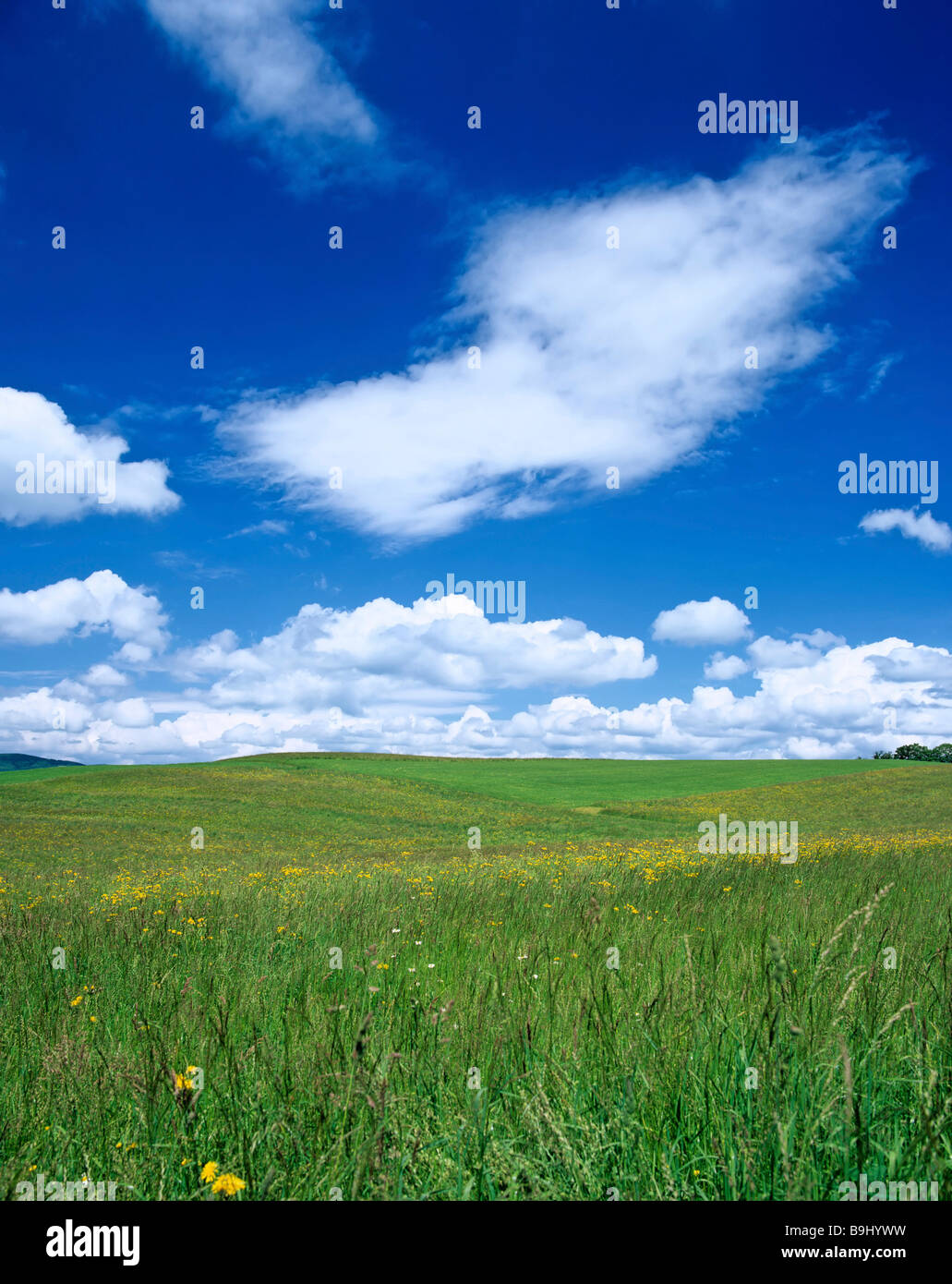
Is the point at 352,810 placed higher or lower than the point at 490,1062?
lower

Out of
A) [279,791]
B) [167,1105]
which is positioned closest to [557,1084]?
[167,1105]

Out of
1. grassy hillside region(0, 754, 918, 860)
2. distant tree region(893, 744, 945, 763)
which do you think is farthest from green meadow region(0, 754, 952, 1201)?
distant tree region(893, 744, 945, 763)

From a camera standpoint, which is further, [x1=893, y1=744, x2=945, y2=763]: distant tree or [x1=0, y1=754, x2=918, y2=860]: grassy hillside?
[x1=893, y1=744, x2=945, y2=763]: distant tree

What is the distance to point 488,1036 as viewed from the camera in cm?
358

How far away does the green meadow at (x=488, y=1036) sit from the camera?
8.04 ft

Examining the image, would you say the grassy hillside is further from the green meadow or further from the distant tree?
the distant tree

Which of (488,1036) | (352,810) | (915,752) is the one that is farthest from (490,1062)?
(915,752)

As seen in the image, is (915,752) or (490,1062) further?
(915,752)

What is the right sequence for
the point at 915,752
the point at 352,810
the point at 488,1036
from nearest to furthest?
1. the point at 488,1036
2. the point at 352,810
3. the point at 915,752

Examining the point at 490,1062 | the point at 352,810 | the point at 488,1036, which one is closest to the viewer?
the point at 490,1062

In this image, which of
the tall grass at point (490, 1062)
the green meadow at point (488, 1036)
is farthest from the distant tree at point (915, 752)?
the tall grass at point (490, 1062)

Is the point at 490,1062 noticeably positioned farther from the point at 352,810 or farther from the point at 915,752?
the point at 915,752

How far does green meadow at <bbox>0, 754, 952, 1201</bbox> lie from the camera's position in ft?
8.04
